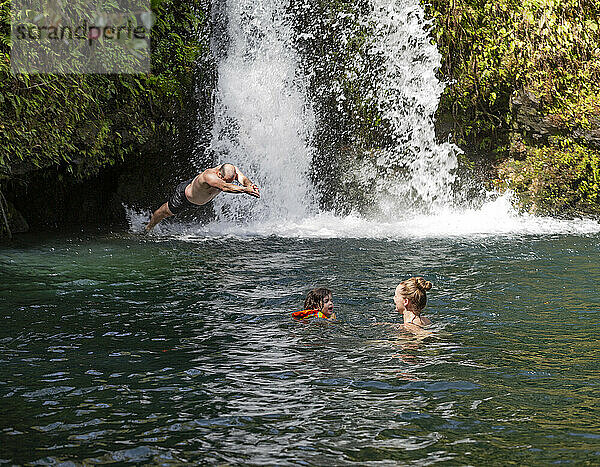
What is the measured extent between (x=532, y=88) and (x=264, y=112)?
5306mm

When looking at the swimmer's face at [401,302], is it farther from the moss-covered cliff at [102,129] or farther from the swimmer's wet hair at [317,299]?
the moss-covered cliff at [102,129]

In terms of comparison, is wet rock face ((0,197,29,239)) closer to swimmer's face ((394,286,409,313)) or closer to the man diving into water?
the man diving into water

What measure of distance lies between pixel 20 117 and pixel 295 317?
6.96m

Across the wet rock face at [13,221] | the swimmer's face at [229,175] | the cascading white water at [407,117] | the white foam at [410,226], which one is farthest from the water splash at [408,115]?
the wet rock face at [13,221]

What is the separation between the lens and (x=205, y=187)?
12.0m

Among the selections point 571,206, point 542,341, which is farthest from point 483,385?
point 571,206

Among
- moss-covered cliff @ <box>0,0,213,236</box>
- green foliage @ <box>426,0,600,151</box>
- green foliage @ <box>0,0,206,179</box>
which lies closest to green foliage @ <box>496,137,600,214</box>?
green foliage @ <box>426,0,600,151</box>

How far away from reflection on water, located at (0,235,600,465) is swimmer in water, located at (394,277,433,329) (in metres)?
0.20

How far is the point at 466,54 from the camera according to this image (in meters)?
15.4

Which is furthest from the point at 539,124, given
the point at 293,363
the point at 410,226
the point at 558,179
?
the point at 293,363

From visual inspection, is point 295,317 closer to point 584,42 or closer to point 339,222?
point 339,222

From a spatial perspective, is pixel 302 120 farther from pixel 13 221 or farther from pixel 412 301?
pixel 412 301

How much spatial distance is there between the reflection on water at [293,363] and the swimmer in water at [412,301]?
0.20 m

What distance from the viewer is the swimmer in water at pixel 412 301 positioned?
6785 mm
